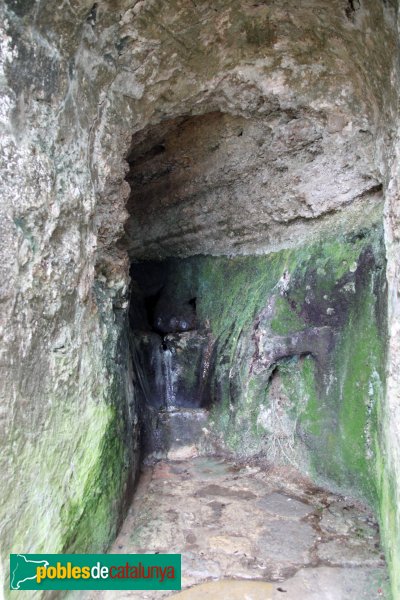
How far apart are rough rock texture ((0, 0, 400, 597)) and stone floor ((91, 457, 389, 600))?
0.67 feet

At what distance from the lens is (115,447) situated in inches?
101

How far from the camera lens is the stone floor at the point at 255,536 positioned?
7.06 ft

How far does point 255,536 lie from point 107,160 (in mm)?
1919

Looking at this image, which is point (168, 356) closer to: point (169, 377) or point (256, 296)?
point (169, 377)

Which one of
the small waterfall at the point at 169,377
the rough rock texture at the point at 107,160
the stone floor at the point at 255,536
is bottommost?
the stone floor at the point at 255,536

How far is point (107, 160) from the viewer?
2.33 meters

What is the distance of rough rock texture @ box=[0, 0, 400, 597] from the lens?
71.2 inches

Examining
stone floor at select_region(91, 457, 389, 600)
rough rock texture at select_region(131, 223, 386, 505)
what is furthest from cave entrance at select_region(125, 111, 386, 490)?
stone floor at select_region(91, 457, 389, 600)

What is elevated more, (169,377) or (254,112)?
(254,112)

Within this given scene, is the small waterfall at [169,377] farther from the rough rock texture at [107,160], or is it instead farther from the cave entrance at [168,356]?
the rough rock texture at [107,160]

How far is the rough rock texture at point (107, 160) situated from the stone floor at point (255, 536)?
8.1 inches

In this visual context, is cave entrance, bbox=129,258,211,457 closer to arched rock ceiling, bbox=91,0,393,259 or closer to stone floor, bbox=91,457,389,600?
stone floor, bbox=91,457,389,600

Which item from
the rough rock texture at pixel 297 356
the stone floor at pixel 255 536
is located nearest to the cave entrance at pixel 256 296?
the rough rock texture at pixel 297 356

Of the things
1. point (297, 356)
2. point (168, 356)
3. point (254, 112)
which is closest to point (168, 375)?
point (168, 356)
